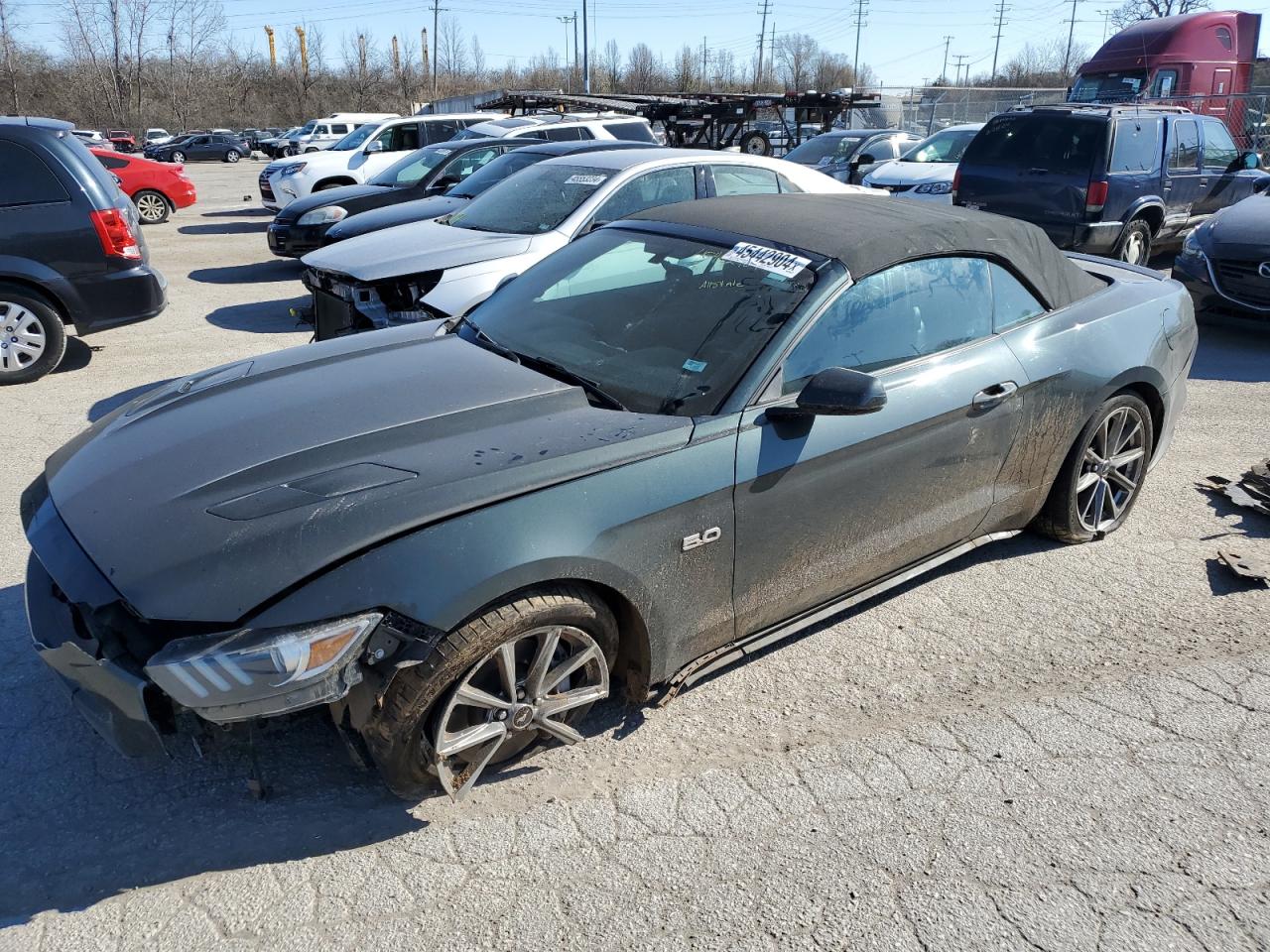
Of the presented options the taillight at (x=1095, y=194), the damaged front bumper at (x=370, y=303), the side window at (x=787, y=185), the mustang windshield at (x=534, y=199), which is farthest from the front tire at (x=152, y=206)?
the taillight at (x=1095, y=194)

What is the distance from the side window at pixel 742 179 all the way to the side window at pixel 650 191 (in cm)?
21

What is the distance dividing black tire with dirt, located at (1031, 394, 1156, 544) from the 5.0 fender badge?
2053mm

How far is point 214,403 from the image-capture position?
10.9 ft

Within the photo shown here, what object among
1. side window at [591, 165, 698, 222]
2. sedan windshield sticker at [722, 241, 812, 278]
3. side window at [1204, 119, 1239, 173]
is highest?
side window at [1204, 119, 1239, 173]

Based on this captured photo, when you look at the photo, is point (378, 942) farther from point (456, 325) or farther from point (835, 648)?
point (456, 325)

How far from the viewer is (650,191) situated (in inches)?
281

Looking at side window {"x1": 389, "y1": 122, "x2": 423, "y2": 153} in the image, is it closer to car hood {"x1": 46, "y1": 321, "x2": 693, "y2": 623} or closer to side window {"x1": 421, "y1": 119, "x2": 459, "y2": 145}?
side window {"x1": 421, "y1": 119, "x2": 459, "y2": 145}

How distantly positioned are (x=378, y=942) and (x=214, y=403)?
1904mm

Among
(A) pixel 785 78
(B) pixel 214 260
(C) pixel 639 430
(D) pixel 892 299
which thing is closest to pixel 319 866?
(C) pixel 639 430

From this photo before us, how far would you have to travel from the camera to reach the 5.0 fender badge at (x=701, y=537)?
9.59 ft

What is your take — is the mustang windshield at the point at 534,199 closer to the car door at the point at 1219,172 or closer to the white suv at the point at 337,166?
the car door at the point at 1219,172

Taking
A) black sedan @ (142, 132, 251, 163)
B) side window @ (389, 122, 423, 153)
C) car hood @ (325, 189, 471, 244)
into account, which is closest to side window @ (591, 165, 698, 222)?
car hood @ (325, 189, 471, 244)

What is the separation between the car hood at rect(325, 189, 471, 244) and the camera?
28.0ft

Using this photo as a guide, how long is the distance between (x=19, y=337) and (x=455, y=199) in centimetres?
373
